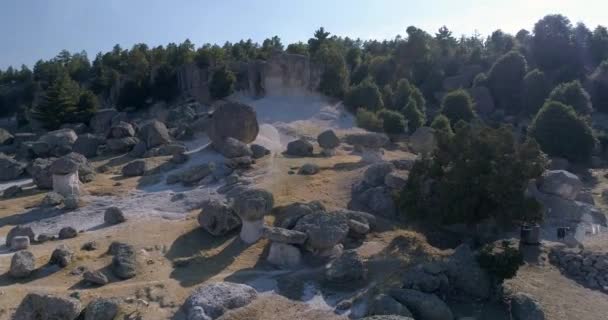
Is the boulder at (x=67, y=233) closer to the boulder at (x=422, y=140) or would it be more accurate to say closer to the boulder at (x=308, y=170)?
the boulder at (x=308, y=170)

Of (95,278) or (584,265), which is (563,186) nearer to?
(584,265)

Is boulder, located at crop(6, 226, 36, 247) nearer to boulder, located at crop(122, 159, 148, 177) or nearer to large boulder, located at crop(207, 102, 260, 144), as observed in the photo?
boulder, located at crop(122, 159, 148, 177)

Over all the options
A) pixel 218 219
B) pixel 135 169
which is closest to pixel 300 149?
pixel 135 169

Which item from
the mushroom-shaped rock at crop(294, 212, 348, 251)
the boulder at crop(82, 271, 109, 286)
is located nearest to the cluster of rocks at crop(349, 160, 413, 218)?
the mushroom-shaped rock at crop(294, 212, 348, 251)

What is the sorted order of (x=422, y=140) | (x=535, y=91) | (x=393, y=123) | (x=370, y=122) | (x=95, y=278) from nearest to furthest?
(x=95, y=278), (x=422, y=140), (x=370, y=122), (x=393, y=123), (x=535, y=91)

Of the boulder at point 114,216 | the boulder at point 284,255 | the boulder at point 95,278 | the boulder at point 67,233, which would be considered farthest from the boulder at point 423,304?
the boulder at point 67,233

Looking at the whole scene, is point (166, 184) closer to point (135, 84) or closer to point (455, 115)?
point (455, 115)
